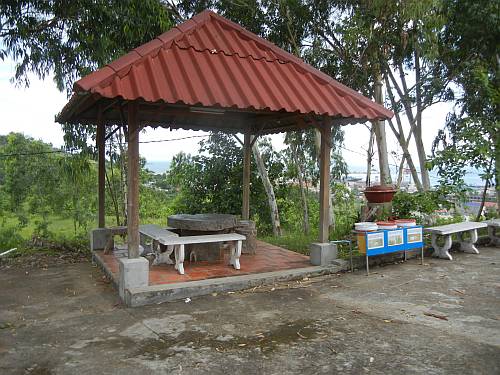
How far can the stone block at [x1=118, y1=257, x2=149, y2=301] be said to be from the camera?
5.25m

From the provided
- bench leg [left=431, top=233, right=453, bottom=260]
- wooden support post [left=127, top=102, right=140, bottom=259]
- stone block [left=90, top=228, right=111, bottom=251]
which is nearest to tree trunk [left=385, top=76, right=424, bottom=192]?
bench leg [left=431, top=233, right=453, bottom=260]

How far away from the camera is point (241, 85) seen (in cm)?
568

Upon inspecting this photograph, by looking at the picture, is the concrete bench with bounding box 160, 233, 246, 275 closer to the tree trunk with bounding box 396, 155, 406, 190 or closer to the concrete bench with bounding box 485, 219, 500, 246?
the concrete bench with bounding box 485, 219, 500, 246

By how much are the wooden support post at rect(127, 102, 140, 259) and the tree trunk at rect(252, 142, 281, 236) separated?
680 cm

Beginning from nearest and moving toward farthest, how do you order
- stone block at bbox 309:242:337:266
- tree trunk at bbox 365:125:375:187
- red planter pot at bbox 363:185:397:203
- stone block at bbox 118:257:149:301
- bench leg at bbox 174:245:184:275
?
stone block at bbox 118:257:149:301 → bench leg at bbox 174:245:184:275 → stone block at bbox 309:242:337:266 → red planter pot at bbox 363:185:397:203 → tree trunk at bbox 365:125:375:187

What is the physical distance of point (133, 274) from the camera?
5281 mm

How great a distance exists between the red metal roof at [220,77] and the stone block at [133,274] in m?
2.00

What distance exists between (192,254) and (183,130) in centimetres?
301

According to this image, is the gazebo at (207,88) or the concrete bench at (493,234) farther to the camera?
the concrete bench at (493,234)

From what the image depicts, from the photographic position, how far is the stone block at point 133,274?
5.25 metres

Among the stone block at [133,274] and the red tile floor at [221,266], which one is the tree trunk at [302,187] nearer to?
the red tile floor at [221,266]

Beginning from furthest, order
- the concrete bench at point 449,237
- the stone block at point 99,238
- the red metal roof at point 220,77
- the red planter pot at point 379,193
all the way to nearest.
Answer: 1. the stone block at point 99,238
2. the concrete bench at point 449,237
3. the red planter pot at point 379,193
4. the red metal roof at point 220,77

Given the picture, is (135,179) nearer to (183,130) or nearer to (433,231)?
(183,130)

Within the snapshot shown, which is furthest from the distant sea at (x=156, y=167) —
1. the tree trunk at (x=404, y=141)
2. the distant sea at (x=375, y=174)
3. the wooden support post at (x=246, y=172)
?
the tree trunk at (x=404, y=141)
